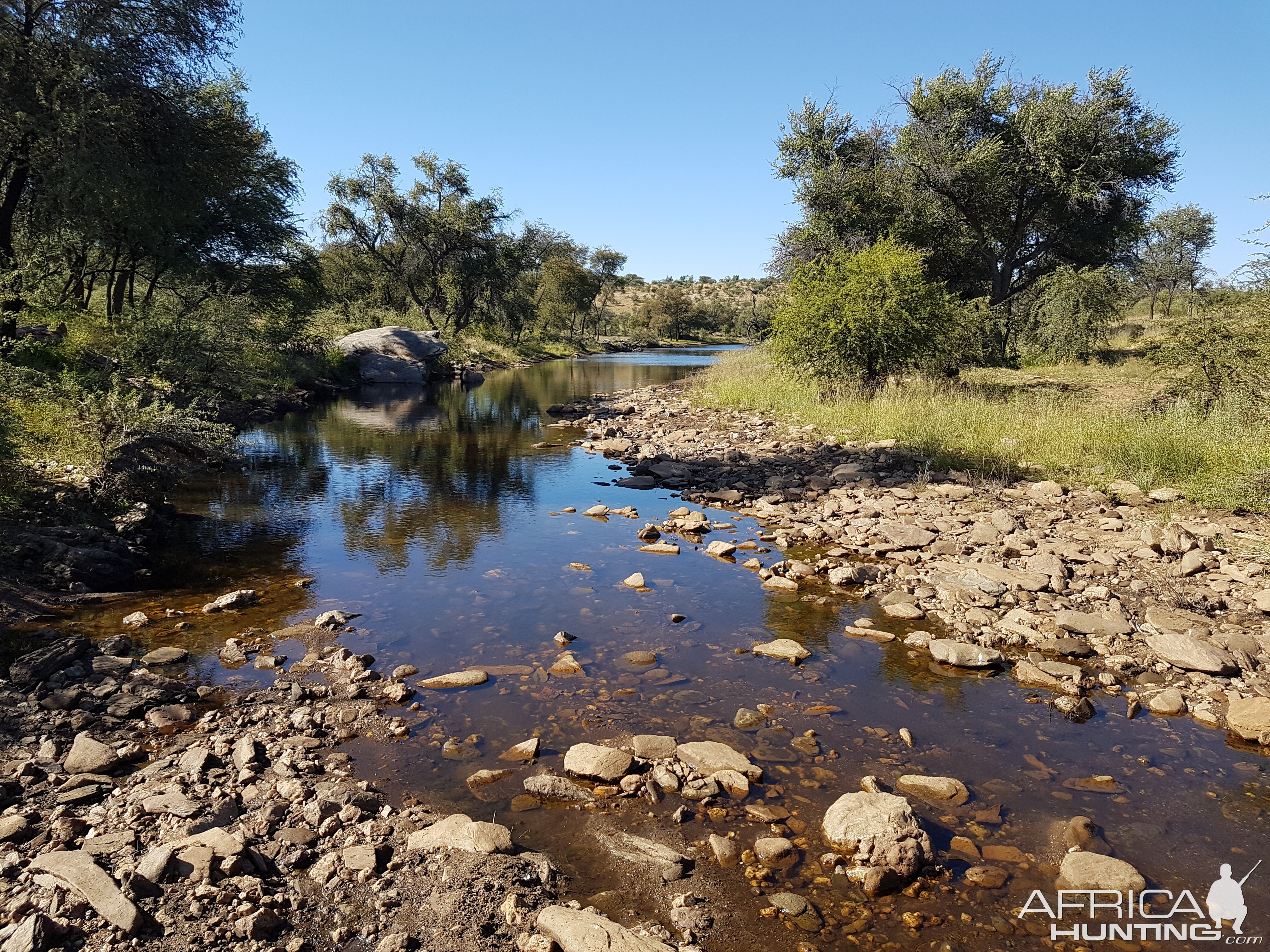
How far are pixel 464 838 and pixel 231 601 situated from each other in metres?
5.35

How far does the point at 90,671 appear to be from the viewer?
20.2 ft

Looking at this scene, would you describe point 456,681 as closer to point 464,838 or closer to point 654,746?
point 654,746

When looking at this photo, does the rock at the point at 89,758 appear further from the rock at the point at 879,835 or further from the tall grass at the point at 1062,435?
the tall grass at the point at 1062,435

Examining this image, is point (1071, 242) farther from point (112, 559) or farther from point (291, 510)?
point (112, 559)

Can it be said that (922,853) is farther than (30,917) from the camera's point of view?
Yes

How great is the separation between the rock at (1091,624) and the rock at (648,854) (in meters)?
5.55

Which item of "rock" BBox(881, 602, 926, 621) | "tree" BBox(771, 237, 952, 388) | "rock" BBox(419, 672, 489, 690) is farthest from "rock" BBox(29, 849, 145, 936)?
"tree" BBox(771, 237, 952, 388)

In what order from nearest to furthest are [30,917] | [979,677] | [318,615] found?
1. [30,917]
2. [979,677]
3. [318,615]

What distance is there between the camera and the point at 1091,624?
759cm

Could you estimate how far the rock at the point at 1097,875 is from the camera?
4160 mm

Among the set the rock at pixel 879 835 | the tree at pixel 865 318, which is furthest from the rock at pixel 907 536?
the tree at pixel 865 318

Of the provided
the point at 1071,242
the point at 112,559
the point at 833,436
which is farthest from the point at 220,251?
the point at 1071,242

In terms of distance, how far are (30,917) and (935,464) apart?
1385 centimetres

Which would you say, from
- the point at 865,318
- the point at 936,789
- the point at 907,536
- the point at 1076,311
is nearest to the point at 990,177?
the point at 1076,311
